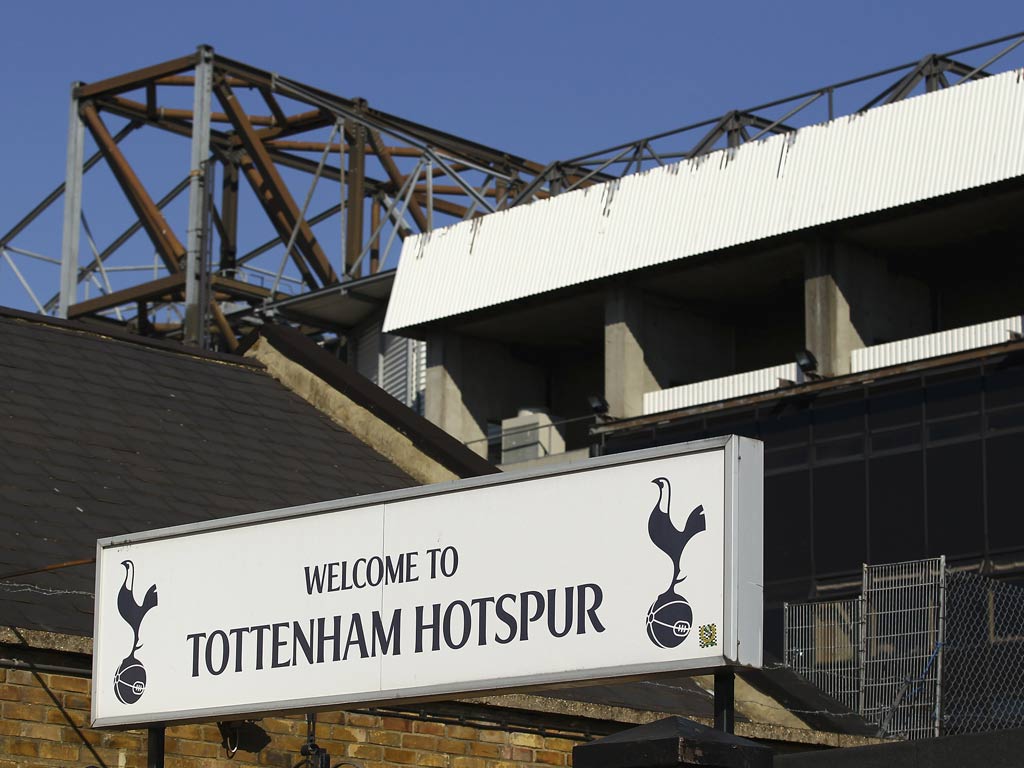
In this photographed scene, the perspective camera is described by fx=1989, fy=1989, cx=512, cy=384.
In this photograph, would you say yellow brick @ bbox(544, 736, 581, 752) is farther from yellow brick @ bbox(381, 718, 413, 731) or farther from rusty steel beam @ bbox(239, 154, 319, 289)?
rusty steel beam @ bbox(239, 154, 319, 289)

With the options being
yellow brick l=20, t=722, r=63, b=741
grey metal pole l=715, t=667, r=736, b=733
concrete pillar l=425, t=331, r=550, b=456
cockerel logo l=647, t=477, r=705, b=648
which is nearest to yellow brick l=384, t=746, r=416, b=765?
yellow brick l=20, t=722, r=63, b=741

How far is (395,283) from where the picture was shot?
177ft

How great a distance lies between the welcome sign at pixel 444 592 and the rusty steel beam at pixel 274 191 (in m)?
42.5

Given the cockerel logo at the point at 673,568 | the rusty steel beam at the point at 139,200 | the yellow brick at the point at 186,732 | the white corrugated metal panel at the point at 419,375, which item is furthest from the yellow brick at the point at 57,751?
the white corrugated metal panel at the point at 419,375

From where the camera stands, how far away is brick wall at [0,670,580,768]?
10484 millimetres

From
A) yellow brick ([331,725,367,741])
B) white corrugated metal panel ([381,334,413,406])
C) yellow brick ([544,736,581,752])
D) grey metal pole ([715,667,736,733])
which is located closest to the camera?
→ grey metal pole ([715,667,736,733])

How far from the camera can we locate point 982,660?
64.4 ft

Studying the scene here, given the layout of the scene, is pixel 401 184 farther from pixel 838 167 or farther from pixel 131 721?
pixel 131 721

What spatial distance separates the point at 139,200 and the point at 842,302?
1737 cm

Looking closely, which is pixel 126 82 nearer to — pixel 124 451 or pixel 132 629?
pixel 124 451

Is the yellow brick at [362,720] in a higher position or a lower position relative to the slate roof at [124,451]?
lower

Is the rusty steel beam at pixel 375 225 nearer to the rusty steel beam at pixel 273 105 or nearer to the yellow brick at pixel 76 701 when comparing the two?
the rusty steel beam at pixel 273 105

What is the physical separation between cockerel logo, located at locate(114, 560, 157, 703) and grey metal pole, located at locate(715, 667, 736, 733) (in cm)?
294

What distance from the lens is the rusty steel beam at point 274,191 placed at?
5103cm
